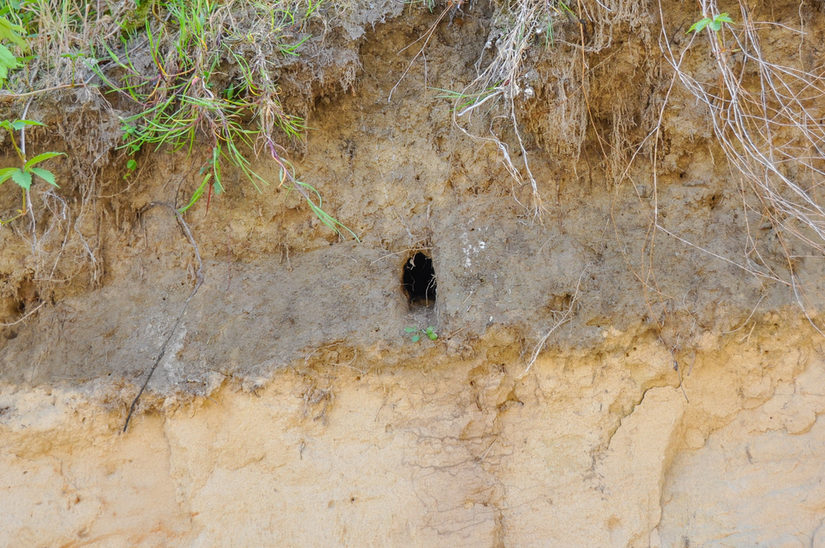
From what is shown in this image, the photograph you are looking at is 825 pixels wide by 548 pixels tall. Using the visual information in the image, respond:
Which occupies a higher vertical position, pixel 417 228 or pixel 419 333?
pixel 417 228

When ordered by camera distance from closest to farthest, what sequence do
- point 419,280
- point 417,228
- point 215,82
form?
point 215,82, point 417,228, point 419,280

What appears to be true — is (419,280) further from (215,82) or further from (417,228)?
(215,82)

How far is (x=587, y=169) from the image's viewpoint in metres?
2.64

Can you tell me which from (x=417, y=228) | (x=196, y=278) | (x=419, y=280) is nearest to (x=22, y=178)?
(x=196, y=278)

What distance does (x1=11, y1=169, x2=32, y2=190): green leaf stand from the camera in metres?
2.07

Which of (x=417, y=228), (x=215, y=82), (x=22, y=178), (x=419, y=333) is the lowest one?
(x=419, y=333)

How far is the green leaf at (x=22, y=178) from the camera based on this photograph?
2.07m

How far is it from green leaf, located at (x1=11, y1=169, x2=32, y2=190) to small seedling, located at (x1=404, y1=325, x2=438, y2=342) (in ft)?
4.23

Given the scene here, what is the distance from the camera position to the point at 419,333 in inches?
101

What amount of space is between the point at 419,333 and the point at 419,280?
0.32m

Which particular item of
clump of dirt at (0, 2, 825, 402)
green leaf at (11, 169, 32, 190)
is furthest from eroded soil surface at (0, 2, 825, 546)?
green leaf at (11, 169, 32, 190)

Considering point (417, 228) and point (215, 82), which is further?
point (417, 228)

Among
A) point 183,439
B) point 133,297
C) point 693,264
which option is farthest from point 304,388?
point 693,264

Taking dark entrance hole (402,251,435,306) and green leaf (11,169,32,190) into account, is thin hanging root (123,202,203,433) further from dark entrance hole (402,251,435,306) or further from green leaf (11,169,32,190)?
dark entrance hole (402,251,435,306)
